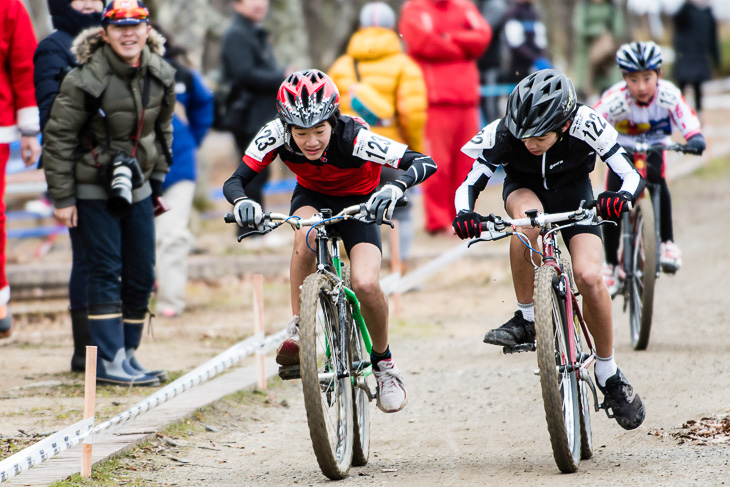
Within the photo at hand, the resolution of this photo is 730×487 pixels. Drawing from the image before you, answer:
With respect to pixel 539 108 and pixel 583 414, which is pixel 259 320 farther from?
pixel 539 108

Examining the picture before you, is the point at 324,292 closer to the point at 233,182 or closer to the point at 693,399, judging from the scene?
the point at 233,182

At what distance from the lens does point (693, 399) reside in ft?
22.6

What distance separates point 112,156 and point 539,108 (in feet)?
9.65

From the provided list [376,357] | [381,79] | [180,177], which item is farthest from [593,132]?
[381,79]

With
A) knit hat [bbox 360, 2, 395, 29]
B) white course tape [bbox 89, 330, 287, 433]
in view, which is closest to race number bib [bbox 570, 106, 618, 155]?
white course tape [bbox 89, 330, 287, 433]

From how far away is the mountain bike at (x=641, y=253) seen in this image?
8250mm

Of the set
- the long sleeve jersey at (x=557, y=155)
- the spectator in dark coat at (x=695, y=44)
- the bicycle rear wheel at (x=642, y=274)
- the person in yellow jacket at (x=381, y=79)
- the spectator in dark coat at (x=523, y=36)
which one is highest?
the spectator in dark coat at (x=695, y=44)

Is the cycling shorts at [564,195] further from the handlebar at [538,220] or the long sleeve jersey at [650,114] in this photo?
the long sleeve jersey at [650,114]

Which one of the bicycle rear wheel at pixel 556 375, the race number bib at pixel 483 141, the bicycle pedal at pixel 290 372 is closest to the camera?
the bicycle rear wheel at pixel 556 375

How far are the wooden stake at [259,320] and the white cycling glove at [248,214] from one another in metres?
1.67

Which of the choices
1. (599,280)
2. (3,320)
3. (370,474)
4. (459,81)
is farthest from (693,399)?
(459,81)

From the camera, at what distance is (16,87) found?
795 cm

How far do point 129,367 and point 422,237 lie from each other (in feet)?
21.9

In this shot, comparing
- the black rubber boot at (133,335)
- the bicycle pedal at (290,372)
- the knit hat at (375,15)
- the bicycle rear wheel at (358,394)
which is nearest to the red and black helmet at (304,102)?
the bicycle rear wheel at (358,394)
